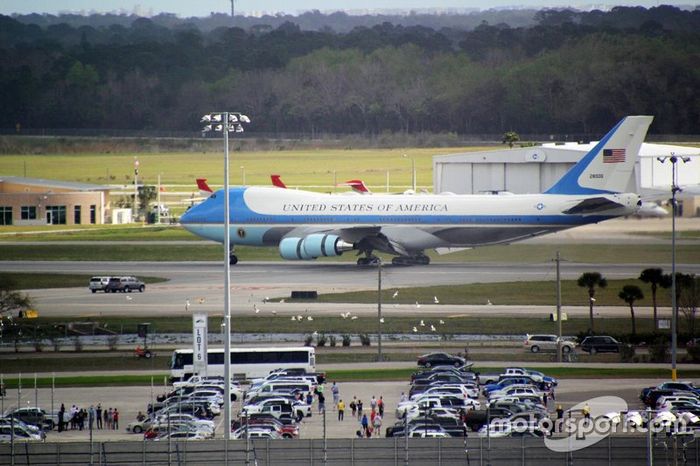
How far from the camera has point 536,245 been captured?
225 ft

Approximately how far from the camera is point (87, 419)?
35.2 meters

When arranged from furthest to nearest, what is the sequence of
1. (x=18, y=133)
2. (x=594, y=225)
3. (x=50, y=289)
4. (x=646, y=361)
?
(x=18, y=133), (x=594, y=225), (x=50, y=289), (x=646, y=361)

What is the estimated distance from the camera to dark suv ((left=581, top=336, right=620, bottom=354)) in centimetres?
4509

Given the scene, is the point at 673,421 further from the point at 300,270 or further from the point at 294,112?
the point at 294,112

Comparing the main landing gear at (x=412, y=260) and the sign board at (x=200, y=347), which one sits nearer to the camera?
the sign board at (x=200, y=347)

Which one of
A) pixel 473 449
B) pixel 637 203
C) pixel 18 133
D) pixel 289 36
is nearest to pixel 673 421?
pixel 473 449

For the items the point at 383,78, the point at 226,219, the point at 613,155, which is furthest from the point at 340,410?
the point at 383,78

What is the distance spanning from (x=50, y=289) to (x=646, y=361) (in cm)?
3151

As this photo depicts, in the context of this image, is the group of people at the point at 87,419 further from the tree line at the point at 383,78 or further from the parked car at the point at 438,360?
the tree line at the point at 383,78

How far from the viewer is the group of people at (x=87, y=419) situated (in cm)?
3444

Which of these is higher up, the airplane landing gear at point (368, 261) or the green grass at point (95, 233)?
the green grass at point (95, 233)

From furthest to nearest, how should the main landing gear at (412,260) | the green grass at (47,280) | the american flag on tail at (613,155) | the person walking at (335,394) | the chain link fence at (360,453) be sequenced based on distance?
the main landing gear at (412,260)
the american flag on tail at (613,155)
the green grass at (47,280)
the person walking at (335,394)
the chain link fence at (360,453)

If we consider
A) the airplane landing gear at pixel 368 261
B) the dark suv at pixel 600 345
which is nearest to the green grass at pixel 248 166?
the airplane landing gear at pixel 368 261

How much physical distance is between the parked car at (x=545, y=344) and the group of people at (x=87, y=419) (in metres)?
16.5
